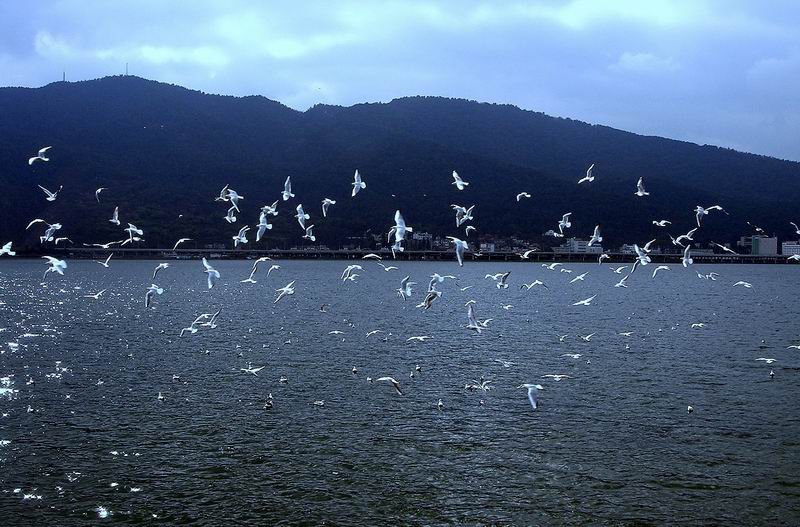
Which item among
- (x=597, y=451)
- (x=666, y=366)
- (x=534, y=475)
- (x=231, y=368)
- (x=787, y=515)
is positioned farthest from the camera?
(x=666, y=366)

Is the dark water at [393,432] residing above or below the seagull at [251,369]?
below

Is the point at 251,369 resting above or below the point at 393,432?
above

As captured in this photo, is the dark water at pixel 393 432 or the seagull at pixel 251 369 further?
the seagull at pixel 251 369

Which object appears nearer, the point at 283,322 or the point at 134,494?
the point at 134,494

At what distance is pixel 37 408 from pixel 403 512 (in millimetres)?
13644

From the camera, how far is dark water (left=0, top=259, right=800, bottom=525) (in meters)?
15.2

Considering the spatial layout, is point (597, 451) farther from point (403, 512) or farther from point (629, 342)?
point (629, 342)

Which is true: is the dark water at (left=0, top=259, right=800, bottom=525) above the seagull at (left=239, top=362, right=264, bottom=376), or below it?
below

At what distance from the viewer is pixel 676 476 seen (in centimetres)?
1695

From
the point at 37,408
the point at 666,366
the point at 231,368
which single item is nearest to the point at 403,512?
the point at 37,408

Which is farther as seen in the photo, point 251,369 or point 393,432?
point 251,369

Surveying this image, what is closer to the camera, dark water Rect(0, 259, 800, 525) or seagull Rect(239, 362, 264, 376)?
Result: dark water Rect(0, 259, 800, 525)

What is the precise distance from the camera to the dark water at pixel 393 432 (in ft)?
50.0

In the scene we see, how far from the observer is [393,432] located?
20078mm
